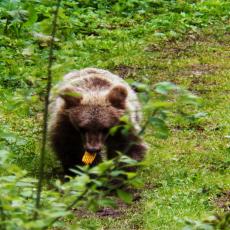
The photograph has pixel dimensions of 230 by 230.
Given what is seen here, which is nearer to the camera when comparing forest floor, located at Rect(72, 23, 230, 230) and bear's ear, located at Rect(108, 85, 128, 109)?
forest floor, located at Rect(72, 23, 230, 230)

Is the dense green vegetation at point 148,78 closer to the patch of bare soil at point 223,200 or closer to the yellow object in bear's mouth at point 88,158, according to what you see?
the patch of bare soil at point 223,200

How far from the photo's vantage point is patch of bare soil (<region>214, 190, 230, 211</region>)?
21.4ft

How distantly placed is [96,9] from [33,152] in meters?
7.23

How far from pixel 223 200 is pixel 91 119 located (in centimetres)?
125

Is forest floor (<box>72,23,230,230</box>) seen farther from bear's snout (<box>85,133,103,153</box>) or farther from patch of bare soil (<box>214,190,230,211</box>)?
bear's snout (<box>85,133,103,153</box>)

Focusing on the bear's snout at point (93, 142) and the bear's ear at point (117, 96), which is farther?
the bear's ear at point (117, 96)

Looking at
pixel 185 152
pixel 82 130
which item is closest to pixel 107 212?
pixel 82 130

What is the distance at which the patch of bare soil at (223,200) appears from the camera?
6537mm

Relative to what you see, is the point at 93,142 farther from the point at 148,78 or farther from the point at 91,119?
the point at 148,78

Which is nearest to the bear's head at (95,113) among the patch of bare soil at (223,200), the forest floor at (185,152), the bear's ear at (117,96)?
the bear's ear at (117,96)

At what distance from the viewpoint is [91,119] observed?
6.88 metres

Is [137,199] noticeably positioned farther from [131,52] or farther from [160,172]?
[131,52]

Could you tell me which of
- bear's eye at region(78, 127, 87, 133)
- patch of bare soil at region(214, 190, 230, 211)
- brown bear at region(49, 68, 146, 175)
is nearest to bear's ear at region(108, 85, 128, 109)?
brown bear at region(49, 68, 146, 175)

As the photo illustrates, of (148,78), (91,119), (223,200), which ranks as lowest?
(148,78)
